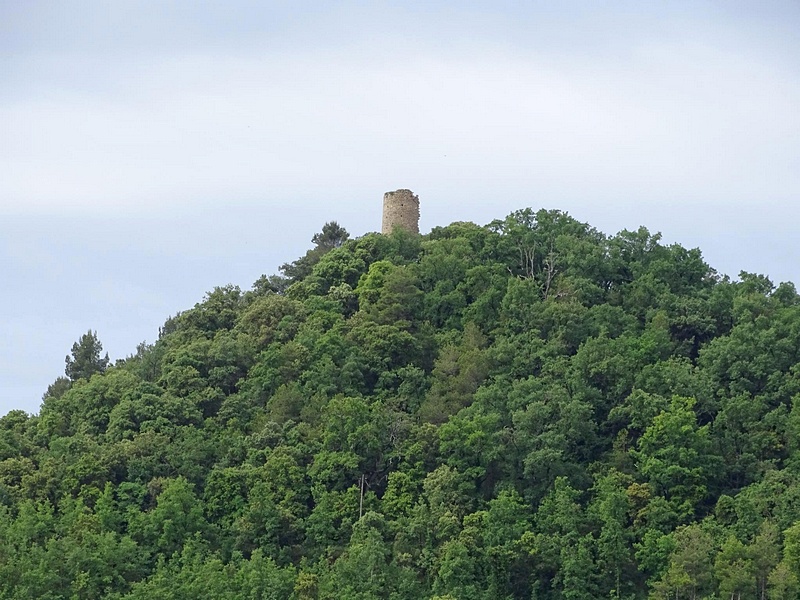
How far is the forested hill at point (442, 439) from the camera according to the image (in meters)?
59.2

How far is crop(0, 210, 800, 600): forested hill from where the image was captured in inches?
2330

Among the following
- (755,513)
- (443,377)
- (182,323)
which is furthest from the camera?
(182,323)

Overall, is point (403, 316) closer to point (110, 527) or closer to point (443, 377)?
point (443, 377)

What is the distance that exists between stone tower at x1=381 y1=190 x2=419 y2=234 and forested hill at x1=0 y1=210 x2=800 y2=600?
62.7 inches

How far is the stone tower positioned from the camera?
77.8 meters

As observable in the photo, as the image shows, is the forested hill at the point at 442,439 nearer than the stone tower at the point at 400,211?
Yes

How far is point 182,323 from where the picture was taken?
73250 millimetres

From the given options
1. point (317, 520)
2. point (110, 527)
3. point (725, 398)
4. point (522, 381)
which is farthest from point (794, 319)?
point (110, 527)

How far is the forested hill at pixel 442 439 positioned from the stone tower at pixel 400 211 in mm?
1594

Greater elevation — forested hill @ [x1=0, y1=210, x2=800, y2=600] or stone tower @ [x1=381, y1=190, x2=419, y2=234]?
stone tower @ [x1=381, y1=190, x2=419, y2=234]

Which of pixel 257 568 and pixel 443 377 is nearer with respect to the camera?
pixel 257 568

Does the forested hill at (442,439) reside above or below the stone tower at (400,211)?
below

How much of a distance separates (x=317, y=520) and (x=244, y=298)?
14273 millimetres

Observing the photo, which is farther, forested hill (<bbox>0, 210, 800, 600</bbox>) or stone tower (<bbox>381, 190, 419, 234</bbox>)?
stone tower (<bbox>381, 190, 419, 234</bbox>)
